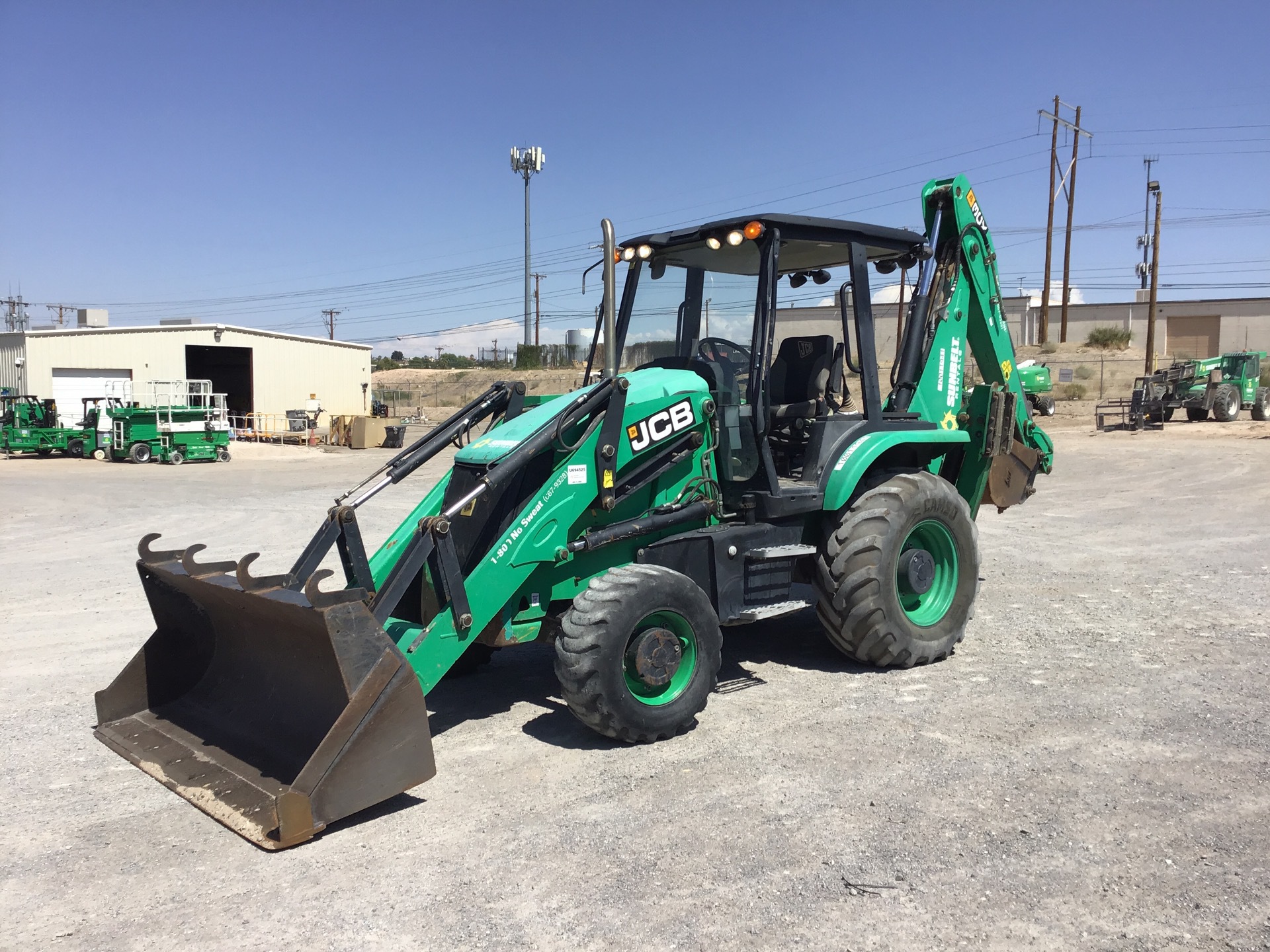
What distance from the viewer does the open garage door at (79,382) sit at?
3534cm

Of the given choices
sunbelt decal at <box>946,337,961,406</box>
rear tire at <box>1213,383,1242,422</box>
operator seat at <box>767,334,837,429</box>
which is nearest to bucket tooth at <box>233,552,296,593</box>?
operator seat at <box>767,334,837,429</box>

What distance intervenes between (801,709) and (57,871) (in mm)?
3670

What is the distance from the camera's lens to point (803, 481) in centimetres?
616

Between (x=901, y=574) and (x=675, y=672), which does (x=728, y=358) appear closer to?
(x=901, y=574)

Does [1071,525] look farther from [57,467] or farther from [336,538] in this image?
[57,467]

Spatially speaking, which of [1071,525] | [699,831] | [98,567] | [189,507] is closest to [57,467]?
[189,507]

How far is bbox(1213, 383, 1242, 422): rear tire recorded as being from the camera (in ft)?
93.0

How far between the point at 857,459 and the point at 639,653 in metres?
2.11

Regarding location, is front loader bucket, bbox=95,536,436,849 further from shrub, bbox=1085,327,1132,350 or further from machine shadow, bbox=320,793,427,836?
shrub, bbox=1085,327,1132,350

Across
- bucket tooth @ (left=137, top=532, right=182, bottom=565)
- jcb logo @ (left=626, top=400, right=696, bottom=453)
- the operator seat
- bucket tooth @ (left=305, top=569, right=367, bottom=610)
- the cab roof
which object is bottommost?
bucket tooth @ (left=137, top=532, right=182, bottom=565)

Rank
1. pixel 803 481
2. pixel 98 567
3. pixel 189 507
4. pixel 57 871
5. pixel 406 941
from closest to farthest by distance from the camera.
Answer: pixel 406 941 → pixel 57 871 → pixel 803 481 → pixel 98 567 → pixel 189 507

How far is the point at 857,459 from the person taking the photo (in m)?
6.11

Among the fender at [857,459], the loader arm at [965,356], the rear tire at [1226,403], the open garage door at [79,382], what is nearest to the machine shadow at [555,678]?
the fender at [857,459]

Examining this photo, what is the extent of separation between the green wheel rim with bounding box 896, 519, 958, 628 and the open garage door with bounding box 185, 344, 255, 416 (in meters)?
36.9
